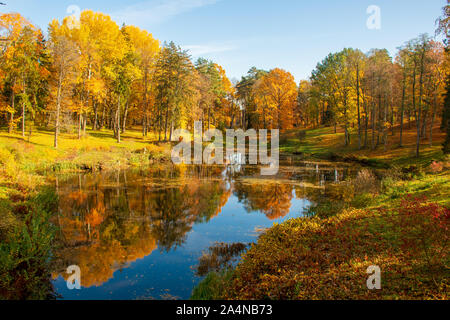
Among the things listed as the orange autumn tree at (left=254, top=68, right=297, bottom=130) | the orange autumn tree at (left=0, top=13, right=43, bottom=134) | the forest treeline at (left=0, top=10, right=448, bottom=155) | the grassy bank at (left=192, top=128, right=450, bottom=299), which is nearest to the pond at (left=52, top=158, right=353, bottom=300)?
the grassy bank at (left=192, top=128, right=450, bottom=299)

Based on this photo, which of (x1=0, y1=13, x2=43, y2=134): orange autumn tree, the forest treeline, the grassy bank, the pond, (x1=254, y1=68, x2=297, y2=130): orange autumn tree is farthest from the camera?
(x1=254, y1=68, x2=297, y2=130): orange autumn tree

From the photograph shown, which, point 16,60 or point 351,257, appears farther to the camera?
point 16,60

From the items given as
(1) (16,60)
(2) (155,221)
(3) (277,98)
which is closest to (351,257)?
(2) (155,221)

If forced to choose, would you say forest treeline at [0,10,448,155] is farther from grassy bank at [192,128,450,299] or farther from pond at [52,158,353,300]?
grassy bank at [192,128,450,299]

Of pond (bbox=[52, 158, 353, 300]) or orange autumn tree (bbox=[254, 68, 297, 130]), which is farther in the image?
orange autumn tree (bbox=[254, 68, 297, 130])

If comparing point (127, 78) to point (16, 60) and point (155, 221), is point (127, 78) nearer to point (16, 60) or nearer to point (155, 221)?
point (16, 60)

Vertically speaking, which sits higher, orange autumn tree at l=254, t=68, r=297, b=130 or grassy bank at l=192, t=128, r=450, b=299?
orange autumn tree at l=254, t=68, r=297, b=130

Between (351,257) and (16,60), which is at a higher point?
(16,60)

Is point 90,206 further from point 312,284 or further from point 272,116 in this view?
point 272,116

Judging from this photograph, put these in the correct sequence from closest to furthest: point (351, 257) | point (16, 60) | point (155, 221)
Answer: point (351, 257)
point (155, 221)
point (16, 60)

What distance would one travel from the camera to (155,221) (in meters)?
14.0

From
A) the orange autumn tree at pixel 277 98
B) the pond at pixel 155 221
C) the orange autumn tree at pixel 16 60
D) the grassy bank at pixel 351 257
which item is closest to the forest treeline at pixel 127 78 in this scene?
the orange autumn tree at pixel 16 60

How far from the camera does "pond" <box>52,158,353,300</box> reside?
336 inches

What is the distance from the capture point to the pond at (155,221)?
8523 millimetres
